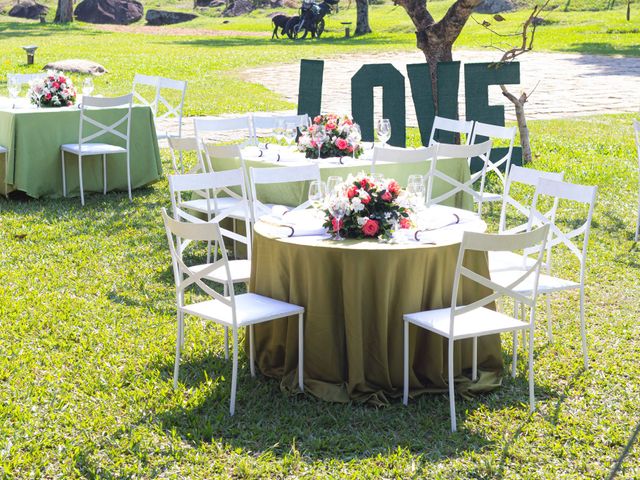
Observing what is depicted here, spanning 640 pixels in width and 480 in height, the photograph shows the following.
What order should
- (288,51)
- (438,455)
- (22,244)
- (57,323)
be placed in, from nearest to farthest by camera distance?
(438,455), (57,323), (22,244), (288,51)

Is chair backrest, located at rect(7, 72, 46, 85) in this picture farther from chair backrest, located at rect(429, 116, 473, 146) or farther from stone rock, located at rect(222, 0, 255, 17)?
stone rock, located at rect(222, 0, 255, 17)

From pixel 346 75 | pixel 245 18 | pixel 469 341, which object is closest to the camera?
pixel 469 341

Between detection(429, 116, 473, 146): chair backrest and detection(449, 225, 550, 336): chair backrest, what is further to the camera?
detection(429, 116, 473, 146): chair backrest

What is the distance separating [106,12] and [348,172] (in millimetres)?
45379

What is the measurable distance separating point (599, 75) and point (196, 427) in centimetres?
2098

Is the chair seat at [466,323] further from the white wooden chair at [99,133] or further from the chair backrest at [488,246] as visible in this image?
the white wooden chair at [99,133]

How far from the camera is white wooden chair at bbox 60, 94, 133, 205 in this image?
31.6 ft

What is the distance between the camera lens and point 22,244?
816 centimetres

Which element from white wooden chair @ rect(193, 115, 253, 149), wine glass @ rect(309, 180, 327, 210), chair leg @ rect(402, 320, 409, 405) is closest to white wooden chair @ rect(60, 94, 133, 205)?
white wooden chair @ rect(193, 115, 253, 149)

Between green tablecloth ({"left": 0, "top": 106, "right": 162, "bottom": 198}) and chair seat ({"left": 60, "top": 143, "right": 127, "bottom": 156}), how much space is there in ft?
0.62

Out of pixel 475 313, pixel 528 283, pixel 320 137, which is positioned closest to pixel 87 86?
pixel 320 137

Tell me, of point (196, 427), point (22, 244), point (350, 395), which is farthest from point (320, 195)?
point (22, 244)

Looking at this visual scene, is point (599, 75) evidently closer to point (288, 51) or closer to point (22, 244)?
point (288, 51)

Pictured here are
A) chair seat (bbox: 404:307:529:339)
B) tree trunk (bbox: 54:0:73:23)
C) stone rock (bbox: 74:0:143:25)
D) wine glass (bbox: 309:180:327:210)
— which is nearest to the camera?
chair seat (bbox: 404:307:529:339)
